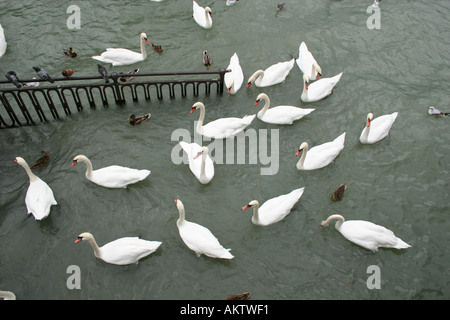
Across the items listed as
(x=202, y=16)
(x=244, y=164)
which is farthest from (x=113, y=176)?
(x=202, y=16)

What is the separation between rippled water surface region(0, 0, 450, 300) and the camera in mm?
6789

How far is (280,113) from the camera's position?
932 centimetres

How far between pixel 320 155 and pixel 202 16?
693 cm

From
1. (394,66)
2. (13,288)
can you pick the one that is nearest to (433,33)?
(394,66)

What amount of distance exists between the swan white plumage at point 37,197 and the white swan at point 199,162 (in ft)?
10.7

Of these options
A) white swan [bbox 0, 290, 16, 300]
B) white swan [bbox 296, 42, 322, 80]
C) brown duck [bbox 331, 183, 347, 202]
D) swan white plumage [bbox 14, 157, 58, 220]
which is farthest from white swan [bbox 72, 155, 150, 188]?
white swan [bbox 296, 42, 322, 80]

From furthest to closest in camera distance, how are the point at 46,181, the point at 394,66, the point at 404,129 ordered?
the point at 394,66, the point at 404,129, the point at 46,181

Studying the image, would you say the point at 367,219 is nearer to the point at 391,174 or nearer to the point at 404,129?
the point at 391,174

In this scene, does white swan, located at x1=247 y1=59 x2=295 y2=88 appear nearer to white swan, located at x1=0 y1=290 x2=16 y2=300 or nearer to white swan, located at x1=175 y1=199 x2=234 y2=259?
white swan, located at x1=175 y1=199 x2=234 y2=259

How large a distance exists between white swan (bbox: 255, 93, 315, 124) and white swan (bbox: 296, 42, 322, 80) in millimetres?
1773

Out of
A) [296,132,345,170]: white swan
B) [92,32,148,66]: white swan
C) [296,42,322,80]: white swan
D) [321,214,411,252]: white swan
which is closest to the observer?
[321,214,411,252]: white swan

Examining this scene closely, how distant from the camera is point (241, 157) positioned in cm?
883

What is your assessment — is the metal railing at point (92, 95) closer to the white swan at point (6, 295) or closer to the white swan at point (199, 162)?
the white swan at point (199, 162)

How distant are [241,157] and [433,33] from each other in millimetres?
9077
